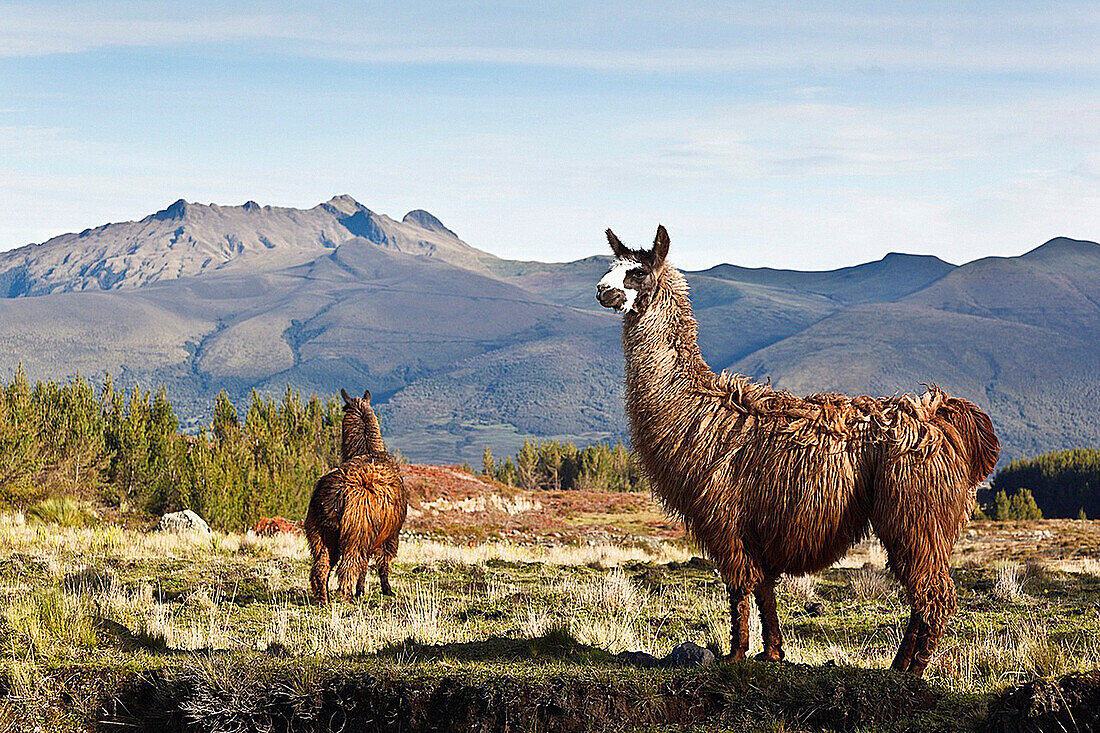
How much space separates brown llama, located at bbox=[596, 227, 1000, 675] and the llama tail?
0.01 meters

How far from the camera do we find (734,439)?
317 inches

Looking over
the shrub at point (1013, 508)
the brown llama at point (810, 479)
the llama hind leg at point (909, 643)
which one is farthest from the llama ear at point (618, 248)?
the shrub at point (1013, 508)

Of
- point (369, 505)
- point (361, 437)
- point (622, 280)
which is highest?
point (622, 280)

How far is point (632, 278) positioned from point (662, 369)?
76cm

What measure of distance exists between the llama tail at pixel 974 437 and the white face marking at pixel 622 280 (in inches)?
97.6

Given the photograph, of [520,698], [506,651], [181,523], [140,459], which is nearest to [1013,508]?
[140,459]

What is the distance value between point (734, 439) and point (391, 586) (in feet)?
23.0

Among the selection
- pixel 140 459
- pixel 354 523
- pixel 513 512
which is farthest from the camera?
pixel 513 512

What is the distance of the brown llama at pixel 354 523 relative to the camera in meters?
12.6

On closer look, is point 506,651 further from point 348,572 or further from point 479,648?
point 348,572

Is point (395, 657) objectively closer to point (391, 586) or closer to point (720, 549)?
point (720, 549)

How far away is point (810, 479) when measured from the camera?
25.4 feet

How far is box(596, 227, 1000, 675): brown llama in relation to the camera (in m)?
7.66

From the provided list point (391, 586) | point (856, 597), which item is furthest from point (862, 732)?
point (391, 586)
